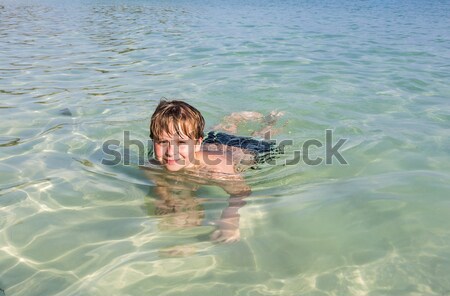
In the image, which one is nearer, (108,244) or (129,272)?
(129,272)

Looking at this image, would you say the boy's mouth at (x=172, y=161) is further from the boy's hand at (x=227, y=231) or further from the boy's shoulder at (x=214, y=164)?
the boy's hand at (x=227, y=231)

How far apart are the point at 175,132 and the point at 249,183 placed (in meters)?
0.80

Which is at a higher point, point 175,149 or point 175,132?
point 175,132

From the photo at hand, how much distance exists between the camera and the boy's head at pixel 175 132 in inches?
125

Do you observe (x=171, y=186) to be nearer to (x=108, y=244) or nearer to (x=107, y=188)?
(x=107, y=188)

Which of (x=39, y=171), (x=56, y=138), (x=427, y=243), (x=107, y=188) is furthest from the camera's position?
(x=56, y=138)

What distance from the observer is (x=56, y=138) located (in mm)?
4430

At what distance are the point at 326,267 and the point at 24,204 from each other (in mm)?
2257

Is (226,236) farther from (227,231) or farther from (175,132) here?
(175,132)

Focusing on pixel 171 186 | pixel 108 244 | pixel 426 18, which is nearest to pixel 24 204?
pixel 108 244

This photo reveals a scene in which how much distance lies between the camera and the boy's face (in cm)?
321

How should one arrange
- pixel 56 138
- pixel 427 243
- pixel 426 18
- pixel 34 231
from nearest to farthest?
pixel 427 243
pixel 34 231
pixel 56 138
pixel 426 18

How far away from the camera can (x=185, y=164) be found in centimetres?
343

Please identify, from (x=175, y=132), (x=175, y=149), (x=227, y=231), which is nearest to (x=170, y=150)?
(x=175, y=149)
